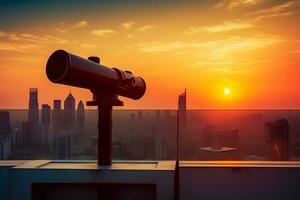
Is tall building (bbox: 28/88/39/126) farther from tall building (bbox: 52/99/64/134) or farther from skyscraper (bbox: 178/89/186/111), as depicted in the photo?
skyscraper (bbox: 178/89/186/111)

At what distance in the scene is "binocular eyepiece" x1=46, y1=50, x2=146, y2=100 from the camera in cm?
246

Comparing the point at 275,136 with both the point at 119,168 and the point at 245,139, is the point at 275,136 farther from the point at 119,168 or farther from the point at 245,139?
the point at 119,168

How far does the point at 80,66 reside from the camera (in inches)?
100

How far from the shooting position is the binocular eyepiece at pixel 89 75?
8.09 feet

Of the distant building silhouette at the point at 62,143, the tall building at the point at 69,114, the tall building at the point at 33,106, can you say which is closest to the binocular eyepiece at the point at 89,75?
the distant building silhouette at the point at 62,143

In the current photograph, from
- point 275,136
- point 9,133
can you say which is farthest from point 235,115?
point 9,133

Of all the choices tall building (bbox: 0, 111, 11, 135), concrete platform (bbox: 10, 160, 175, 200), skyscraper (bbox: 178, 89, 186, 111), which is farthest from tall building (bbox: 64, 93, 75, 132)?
concrete platform (bbox: 10, 160, 175, 200)

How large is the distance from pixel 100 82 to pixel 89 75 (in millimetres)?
212

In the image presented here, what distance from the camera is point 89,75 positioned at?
2656 mm

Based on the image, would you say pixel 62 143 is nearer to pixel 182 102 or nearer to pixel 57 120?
pixel 57 120

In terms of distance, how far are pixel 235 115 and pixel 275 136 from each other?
1.37 m

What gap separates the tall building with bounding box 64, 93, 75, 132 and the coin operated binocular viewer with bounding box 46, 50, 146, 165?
738cm

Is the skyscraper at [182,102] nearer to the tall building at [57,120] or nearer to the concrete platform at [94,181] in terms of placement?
the concrete platform at [94,181]

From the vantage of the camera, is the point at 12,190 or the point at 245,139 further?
the point at 245,139
